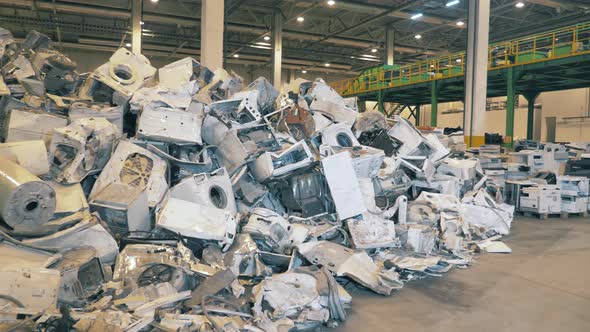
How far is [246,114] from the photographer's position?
497 centimetres

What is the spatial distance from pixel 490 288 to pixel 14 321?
372 cm

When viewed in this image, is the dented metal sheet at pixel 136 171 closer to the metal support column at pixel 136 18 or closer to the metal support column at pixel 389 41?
the metal support column at pixel 136 18

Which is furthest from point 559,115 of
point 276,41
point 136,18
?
point 136,18

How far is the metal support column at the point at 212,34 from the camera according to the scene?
8195mm

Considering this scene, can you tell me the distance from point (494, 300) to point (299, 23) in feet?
53.5

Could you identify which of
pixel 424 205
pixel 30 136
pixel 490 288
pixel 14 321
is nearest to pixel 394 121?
pixel 424 205

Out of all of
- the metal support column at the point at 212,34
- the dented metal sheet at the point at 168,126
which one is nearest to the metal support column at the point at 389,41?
the metal support column at the point at 212,34

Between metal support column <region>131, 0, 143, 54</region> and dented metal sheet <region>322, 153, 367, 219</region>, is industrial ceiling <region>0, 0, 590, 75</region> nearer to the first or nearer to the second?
metal support column <region>131, 0, 143, 54</region>

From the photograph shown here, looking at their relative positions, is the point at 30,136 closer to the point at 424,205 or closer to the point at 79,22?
the point at 424,205

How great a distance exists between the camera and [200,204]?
3.90m

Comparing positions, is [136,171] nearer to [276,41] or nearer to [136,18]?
[136,18]

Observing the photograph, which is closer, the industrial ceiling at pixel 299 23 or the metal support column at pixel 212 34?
the metal support column at pixel 212 34

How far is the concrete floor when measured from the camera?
320 centimetres

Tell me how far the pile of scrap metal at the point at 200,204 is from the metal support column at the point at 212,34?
8.11 ft
